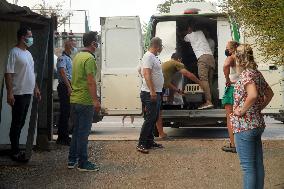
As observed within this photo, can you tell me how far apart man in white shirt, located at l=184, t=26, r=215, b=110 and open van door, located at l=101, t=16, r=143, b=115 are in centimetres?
114

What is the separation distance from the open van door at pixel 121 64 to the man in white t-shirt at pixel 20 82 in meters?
4.24

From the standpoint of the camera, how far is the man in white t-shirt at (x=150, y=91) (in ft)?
28.1

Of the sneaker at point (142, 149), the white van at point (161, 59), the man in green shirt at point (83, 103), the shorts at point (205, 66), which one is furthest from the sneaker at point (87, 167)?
the shorts at point (205, 66)

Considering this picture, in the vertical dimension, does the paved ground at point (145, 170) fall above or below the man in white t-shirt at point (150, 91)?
below

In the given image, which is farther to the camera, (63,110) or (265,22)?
(63,110)

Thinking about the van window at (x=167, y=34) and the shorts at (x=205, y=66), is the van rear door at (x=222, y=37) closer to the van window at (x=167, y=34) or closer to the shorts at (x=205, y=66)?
the shorts at (x=205, y=66)

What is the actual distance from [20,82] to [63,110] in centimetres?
199

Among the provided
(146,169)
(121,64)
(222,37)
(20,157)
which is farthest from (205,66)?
(20,157)

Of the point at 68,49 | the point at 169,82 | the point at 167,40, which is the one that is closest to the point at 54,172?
the point at 68,49

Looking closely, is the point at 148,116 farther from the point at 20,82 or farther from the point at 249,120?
the point at 249,120

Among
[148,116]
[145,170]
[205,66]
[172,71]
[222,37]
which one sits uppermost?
[222,37]

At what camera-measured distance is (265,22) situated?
5.80 metres

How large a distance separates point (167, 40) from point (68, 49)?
9.58 ft

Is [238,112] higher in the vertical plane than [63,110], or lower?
higher
